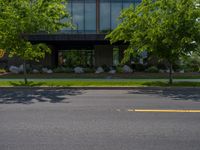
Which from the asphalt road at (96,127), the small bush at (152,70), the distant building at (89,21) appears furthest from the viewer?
the distant building at (89,21)

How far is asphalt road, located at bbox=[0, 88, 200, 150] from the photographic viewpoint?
20.2ft

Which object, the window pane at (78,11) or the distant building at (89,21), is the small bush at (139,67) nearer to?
the distant building at (89,21)

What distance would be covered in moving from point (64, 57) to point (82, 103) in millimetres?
26642

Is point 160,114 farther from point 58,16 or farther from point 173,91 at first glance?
point 58,16

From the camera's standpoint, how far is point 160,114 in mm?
9281

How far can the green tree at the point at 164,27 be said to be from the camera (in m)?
17.5

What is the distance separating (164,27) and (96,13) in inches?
818

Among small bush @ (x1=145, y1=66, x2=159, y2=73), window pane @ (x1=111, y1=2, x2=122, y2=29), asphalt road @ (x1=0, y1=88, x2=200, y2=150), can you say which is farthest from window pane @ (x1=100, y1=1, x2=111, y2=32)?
asphalt road @ (x1=0, y1=88, x2=200, y2=150)

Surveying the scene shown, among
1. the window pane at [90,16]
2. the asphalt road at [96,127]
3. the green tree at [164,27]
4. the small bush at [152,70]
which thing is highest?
the window pane at [90,16]

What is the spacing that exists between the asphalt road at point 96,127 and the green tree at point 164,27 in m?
7.00

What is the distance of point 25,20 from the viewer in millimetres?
18031

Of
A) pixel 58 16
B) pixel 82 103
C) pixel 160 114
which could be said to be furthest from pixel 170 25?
pixel 160 114

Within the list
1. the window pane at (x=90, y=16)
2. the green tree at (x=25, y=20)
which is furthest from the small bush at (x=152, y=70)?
the green tree at (x=25, y=20)

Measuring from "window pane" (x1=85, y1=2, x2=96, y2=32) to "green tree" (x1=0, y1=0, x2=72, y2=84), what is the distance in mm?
18239
